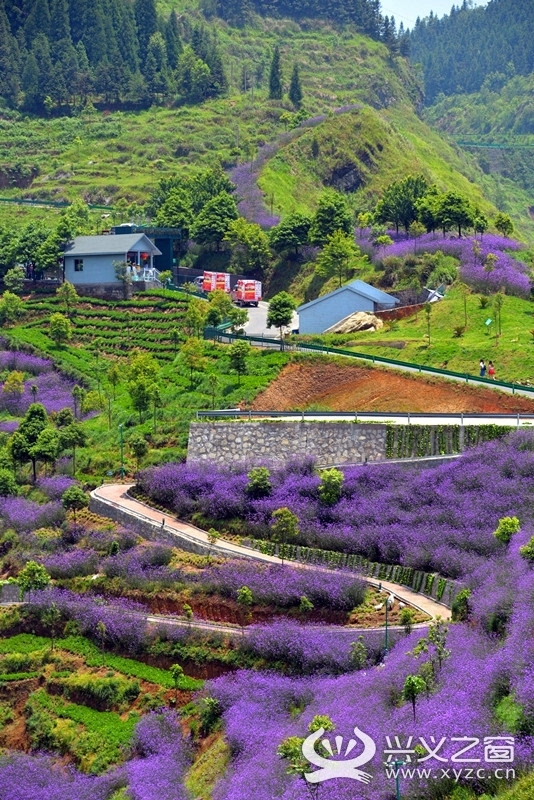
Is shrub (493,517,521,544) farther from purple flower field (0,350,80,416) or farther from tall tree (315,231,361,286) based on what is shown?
tall tree (315,231,361,286)

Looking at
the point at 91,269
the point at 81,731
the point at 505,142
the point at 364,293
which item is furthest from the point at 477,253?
the point at 505,142

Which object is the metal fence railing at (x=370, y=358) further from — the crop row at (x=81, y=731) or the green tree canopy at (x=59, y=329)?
the crop row at (x=81, y=731)

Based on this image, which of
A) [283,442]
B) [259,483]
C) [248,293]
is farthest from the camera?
[248,293]

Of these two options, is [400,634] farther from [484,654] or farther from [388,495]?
[388,495]

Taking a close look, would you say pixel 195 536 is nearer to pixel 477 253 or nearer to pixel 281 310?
pixel 281 310

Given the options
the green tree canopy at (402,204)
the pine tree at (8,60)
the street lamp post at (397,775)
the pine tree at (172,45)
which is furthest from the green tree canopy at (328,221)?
the pine tree at (8,60)

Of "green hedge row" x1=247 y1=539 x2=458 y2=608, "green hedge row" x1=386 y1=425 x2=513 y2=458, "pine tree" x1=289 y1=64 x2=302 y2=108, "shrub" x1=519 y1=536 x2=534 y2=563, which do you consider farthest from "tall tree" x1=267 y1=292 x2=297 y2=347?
"pine tree" x1=289 y1=64 x2=302 y2=108
